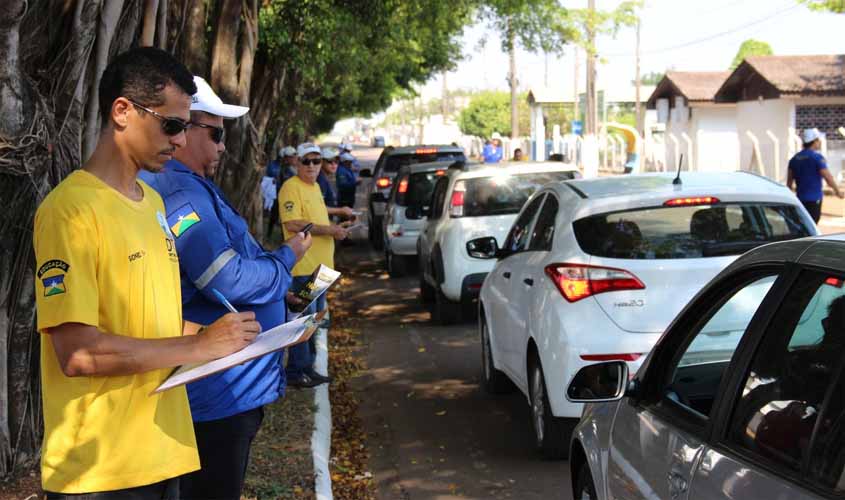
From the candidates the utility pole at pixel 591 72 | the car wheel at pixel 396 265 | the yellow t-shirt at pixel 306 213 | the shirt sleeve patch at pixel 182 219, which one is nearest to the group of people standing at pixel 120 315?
the shirt sleeve patch at pixel 182 219

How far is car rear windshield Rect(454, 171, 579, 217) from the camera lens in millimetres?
12562

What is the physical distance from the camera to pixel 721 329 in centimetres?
367

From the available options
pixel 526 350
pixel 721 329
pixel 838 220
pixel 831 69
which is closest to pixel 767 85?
pixel 831 69

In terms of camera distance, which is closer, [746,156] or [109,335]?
[109,335]

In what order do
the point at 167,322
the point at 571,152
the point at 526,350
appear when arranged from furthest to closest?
the point at 571,152, the point at 526,350, the point at 167,322

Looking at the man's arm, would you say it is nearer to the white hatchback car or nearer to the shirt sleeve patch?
the shirt sleeve patch

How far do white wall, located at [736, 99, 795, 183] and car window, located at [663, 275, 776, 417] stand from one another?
32.8 metres

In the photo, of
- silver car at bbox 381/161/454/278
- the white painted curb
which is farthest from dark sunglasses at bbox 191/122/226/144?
silver car at bbox 381/161/454/278

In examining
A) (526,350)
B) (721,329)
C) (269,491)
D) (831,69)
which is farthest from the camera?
(831,69)

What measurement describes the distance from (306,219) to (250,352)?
232 inches

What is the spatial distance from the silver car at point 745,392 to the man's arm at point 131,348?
1335 mm

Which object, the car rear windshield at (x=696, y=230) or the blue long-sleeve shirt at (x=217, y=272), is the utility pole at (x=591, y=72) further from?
the blue long-sleeve shirt at (x=217, y=272)

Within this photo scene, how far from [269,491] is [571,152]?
53.7m

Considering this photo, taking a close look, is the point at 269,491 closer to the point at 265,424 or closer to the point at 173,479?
the point at 265,424
